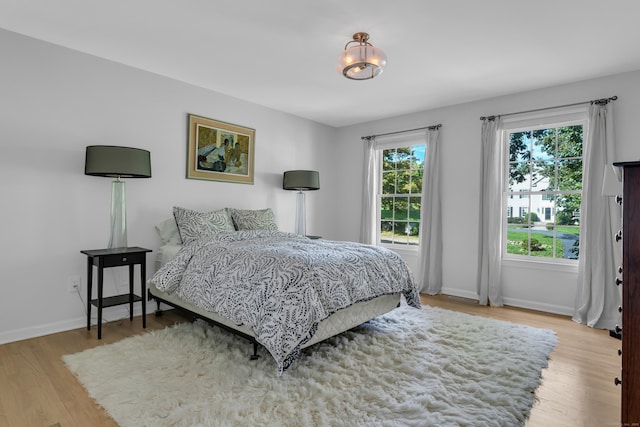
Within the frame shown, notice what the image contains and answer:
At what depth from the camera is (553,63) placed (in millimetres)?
3137

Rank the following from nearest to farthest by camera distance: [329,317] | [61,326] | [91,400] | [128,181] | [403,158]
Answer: [91,400] → [329,317] → [61,326] → [128,181] → [403,158]

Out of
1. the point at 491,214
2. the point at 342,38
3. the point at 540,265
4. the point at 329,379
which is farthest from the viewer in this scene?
the point at 491,214

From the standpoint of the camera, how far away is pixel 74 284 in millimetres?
3021

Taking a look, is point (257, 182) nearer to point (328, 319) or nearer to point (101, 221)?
point (101, 221)

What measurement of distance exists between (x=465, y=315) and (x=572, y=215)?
1.67m

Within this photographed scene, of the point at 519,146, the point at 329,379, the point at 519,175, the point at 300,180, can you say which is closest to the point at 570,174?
the point at 519,175

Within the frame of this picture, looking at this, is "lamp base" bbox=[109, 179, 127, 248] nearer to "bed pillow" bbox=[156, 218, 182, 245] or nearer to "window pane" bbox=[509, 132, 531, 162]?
"bed pillow" bbox=[156, 218, 182, 245]

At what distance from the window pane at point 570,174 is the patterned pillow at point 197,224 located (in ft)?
12.2

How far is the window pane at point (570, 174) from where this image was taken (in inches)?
144

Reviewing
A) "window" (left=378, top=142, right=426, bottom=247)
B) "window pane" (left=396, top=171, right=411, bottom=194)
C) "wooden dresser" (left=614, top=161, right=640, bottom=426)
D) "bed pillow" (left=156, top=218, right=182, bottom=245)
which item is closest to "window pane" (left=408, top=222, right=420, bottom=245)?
"window" (left=378, top=142, right=426, bottom=247)

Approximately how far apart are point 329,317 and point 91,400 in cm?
148

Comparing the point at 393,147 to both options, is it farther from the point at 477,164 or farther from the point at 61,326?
the point at 61,326

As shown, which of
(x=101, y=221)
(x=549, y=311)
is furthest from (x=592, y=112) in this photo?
(x=101, y=221)

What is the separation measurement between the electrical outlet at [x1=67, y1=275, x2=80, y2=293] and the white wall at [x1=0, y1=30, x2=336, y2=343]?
0.03 meters
